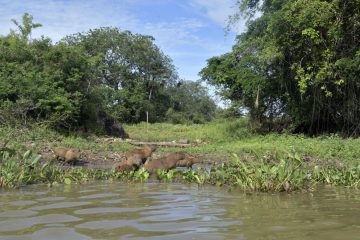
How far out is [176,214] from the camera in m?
4.23

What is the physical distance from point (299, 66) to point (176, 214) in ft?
49.4

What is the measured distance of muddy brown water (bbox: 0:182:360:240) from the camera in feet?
11.1

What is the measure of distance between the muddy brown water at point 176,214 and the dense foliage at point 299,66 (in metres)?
12.0

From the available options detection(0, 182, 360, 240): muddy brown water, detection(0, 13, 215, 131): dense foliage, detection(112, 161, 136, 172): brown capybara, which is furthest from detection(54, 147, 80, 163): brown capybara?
detection(0, 13, 215, 131): dense foliage

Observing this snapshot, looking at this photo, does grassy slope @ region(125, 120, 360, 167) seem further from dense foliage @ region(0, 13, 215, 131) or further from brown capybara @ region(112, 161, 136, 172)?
dense foliage @ region(0, 13, 215, 131)

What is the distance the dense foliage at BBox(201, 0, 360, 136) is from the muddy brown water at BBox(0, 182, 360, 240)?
474 inches

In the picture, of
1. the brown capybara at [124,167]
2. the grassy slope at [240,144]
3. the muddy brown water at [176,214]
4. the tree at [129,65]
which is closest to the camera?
the muddy brown water at [176,214]

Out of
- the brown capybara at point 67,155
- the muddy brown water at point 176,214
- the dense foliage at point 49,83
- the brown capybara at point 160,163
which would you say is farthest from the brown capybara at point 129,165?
the dense foliage at point 49,83

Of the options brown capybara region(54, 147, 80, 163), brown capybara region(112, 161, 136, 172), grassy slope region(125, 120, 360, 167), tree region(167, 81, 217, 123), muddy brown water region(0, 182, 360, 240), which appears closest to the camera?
muddy brown water region(0, 182, 360, 240)

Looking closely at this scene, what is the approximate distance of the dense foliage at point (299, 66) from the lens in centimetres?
Result: 1716

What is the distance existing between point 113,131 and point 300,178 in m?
20.3

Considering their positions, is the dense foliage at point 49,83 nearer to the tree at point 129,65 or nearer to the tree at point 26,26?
the tree at point 26,26

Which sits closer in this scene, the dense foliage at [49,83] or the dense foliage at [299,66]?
the dense foliage at [299,66]

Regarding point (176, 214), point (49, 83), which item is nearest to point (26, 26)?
point (49, 83)
